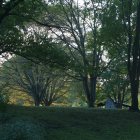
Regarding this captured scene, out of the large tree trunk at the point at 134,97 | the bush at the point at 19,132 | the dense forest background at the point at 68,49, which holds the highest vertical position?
the dense forest background at the point at 68,49

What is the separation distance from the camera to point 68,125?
53.6 ft

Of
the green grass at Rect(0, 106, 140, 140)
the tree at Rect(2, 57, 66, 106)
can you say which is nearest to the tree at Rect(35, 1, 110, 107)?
the tree at Rect(2, 57, 66, 106)

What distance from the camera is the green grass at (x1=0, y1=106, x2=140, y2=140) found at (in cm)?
1180

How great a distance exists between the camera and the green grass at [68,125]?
11797 mm

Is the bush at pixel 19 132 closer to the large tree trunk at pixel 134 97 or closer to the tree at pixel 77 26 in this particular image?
the large tree trunk at pixel 134 97

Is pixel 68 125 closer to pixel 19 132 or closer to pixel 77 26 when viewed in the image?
pixel 19 132

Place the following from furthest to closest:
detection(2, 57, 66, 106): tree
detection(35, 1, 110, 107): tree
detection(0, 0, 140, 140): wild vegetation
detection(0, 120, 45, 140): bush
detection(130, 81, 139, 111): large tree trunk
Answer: detection(2, 57, 66, 106): tree, detection(35, 1, 110, 107): tree, detection(130, 81, 139, 111): large tree trunk, detection(0, 0, 140, 140): wild vegetation, detection(0, 120, 45, 140): bush

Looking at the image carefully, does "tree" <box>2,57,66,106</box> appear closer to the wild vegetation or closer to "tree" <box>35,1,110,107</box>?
the wild vegetation

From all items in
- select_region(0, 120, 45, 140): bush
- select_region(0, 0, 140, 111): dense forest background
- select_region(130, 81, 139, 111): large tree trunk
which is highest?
select_region(0, 0, 140, 111): dense forest background

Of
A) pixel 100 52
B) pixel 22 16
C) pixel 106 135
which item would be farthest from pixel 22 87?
pixel 106 135

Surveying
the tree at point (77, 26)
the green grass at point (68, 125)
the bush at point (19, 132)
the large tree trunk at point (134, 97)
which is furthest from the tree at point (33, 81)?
the bush at point (19, 132)

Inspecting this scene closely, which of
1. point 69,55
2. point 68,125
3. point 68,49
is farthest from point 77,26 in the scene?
point 68,125

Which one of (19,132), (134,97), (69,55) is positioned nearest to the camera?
(19,132)

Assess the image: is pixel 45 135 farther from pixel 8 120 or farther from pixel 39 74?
pixel 39 74
